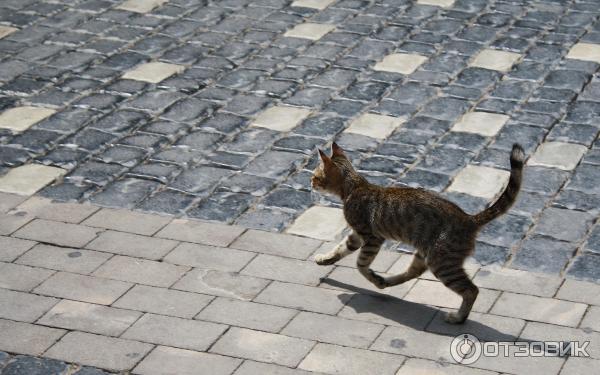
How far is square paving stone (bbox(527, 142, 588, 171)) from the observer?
9.49 meters

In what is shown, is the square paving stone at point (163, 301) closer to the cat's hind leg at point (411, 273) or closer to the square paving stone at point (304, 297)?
the square paving stone at point (304, 297)

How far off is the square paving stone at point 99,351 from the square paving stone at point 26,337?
8 cm

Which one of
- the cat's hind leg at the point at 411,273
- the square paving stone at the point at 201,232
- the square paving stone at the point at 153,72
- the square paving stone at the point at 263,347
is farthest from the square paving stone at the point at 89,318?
the square paving stone at the point at 153,72

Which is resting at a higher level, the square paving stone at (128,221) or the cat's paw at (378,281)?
the square paving stone at (128,221)

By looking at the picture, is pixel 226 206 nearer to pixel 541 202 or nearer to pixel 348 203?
pixel 348 203

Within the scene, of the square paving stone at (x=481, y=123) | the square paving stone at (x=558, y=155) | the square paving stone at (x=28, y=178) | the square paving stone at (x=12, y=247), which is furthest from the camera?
the square paving stone at (x=481, y=123)

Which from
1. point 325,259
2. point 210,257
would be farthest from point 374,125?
point 210,257

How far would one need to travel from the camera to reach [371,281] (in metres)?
7.78

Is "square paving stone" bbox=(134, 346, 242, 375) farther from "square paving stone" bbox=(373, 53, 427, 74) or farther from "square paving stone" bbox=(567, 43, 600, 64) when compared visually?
"square paving stone" bbox=(567, 43, 600, 64)

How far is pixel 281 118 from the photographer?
1054 centimetres

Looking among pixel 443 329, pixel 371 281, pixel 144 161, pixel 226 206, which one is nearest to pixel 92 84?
pixel 144 161

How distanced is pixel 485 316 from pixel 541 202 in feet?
5.86

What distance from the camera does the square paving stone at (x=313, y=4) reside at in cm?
1330

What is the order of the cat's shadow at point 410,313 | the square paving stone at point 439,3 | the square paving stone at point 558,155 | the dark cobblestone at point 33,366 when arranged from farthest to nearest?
the square paving stone at point 439,3, the square paving stone at point 558,155, the cat's shadow at point 410,313, the dark cobblestone at point 33,366
